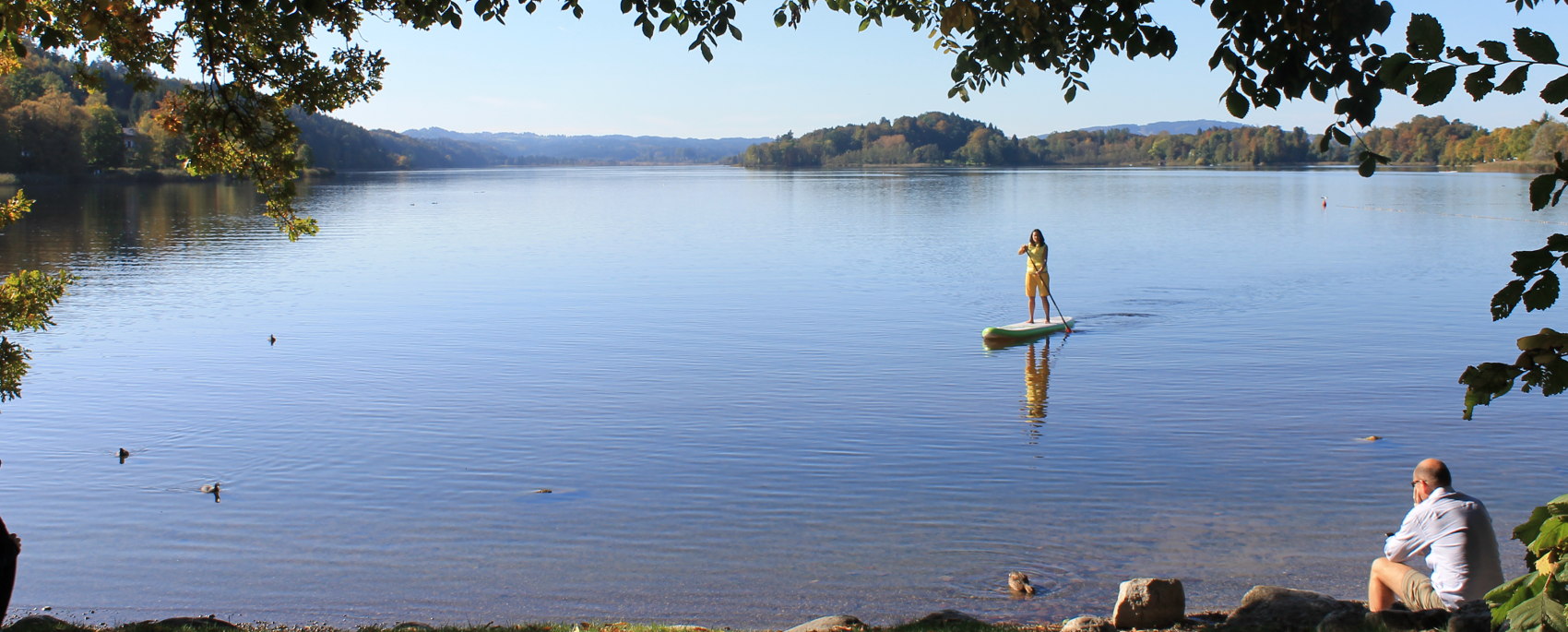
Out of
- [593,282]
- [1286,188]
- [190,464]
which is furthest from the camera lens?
[1286,188]

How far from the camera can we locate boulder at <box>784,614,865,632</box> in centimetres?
671

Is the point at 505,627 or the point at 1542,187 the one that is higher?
the point at 1542,187

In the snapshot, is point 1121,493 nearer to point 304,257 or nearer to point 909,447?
point 909,447

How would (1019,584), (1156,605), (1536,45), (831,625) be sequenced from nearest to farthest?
(1536,45) → (831,625) → (1156,605) → (1019,584)

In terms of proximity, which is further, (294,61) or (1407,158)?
(1407,158)

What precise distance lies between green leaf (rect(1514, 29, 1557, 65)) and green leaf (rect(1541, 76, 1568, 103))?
54 millimetres

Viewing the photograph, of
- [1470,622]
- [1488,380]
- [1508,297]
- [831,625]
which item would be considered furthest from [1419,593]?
[1508,297]

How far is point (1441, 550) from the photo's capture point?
6.45m

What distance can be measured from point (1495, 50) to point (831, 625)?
16.3 ft

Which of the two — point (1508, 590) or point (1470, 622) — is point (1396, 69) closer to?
point (1508, 590)

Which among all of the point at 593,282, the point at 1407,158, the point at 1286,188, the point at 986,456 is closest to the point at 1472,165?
the point at 1407,158

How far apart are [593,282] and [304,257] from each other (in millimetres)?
11670

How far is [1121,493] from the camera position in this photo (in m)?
10.6

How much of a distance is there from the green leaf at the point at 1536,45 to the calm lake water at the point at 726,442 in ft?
18.9
